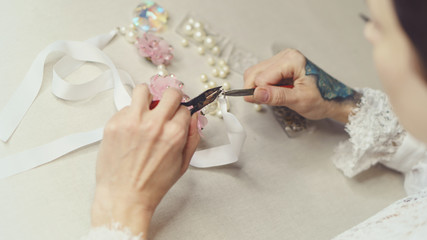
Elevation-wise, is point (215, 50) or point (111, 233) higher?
point (215, 50)

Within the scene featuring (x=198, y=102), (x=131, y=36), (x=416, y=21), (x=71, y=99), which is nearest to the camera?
(x=416, y=21)

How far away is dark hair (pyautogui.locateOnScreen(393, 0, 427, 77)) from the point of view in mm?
446

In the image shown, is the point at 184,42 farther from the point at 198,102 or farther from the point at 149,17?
the point at 198,102

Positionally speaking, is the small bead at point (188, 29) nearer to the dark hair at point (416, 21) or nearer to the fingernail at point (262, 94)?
the fingernail at point (262, 94)

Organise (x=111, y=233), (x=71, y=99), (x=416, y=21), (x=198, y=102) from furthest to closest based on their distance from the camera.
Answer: (x=71, y=99)
(x=198, y=102)
(x=111, y=233)
(x=416, y=21)

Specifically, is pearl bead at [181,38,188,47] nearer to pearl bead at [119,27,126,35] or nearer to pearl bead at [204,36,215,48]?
pearl bead at [204,36,215,48]

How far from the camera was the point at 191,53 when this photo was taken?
102 cm

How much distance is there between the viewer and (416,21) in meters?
0.46

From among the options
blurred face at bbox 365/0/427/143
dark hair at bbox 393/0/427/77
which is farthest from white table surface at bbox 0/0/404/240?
dark hair at bbox 393/0/427/77

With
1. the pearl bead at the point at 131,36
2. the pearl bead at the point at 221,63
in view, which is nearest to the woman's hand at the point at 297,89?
the pearl bead at the point at 221,63

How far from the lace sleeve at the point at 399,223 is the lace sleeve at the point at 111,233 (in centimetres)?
42

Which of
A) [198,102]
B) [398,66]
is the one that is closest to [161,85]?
[198,102]

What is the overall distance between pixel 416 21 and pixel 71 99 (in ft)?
2.38

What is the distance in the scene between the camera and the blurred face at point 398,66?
0.51 m
